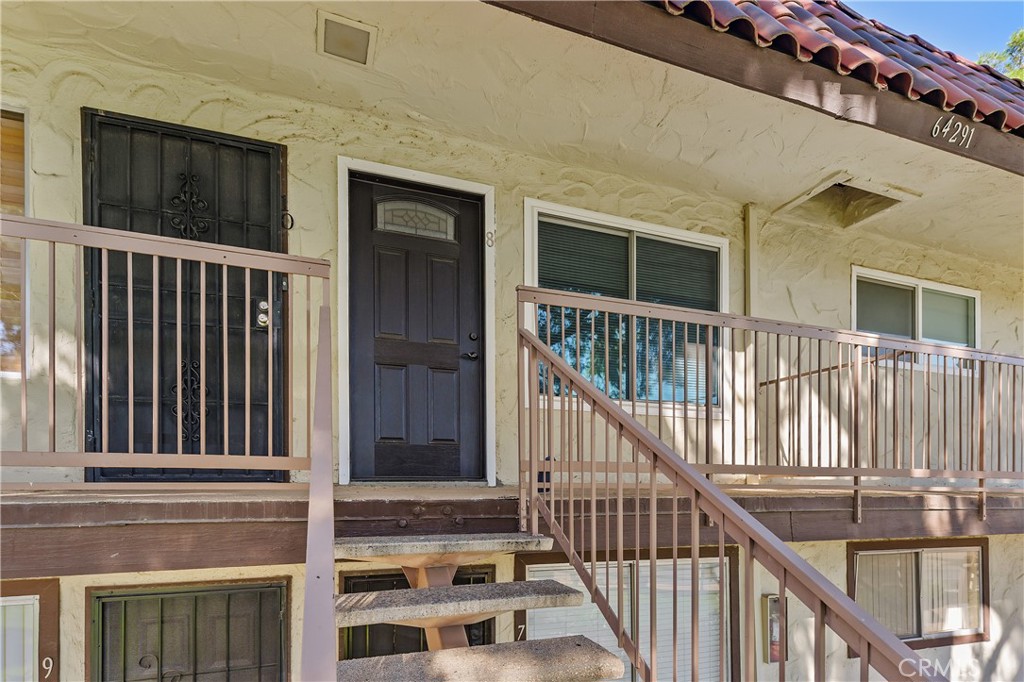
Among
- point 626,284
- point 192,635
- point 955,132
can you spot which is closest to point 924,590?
point 626,284

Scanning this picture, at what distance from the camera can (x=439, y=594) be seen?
232 cm

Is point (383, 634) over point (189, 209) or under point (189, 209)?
under

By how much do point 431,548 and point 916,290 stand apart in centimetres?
582

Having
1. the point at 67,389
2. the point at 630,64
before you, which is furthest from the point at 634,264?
the point at 67,389

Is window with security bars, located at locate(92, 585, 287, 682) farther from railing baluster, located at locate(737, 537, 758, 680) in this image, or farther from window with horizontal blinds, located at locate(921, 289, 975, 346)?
window with horizontal blinds, located at locate(921, 289, 975, 346)

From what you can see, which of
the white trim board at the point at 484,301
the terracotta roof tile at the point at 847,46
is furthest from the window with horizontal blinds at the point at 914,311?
the white trim board at the point at 484,301

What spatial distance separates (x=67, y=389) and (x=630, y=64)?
3460 mm

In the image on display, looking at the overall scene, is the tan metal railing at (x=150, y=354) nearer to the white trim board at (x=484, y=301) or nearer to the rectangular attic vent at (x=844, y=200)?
the white trim board at (x=484, y=301)

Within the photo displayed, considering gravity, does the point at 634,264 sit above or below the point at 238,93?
below

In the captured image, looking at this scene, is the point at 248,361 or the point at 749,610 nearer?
the point at 749,610

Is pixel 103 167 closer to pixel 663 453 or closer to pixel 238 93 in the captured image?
pixel 238 93

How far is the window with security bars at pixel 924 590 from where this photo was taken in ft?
17.7

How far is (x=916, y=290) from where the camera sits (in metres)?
6.19

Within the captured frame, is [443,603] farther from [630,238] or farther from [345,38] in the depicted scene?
[630,238]
